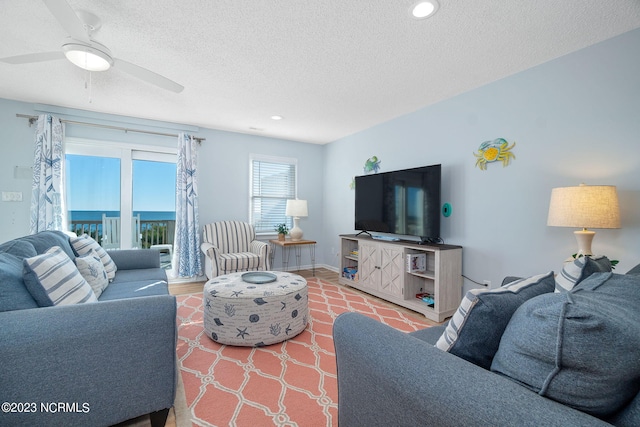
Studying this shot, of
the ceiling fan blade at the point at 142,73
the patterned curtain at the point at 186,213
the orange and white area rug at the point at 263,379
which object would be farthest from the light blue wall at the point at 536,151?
the patterned curtain at the point at 186,213

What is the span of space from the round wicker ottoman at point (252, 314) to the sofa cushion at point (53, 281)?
857 millimetres

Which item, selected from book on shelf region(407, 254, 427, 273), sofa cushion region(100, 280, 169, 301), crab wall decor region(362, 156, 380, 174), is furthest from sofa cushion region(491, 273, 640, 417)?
crab wall decor region(362, 156, 380, 174)

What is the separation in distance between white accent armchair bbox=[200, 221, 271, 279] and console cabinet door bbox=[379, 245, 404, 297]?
64.4 inches

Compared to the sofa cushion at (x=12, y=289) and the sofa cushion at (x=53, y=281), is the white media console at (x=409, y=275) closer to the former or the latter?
the sofa cushion at (x=53, y=281)

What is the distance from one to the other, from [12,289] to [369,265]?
324 centimetres

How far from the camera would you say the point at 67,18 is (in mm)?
1567

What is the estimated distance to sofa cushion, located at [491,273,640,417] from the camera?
59 centimetres

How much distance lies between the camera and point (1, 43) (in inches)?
86.3

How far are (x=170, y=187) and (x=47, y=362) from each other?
3.56m

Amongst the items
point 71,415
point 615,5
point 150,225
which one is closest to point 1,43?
point 150,225

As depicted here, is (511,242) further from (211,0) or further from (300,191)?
(300,191)

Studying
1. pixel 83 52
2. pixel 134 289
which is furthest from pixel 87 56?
pixel 134 289

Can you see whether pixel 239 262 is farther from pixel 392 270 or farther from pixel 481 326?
pixel 481 326

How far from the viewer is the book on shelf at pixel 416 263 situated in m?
3.16
